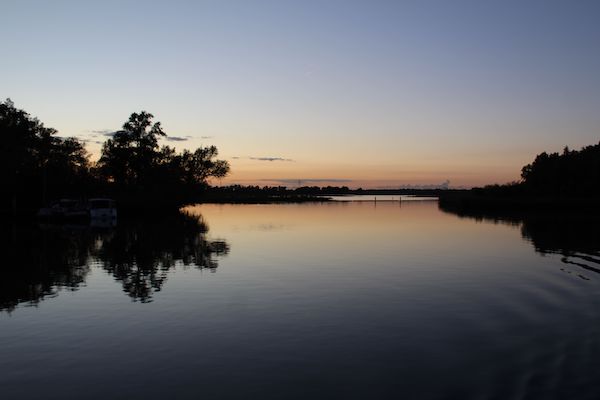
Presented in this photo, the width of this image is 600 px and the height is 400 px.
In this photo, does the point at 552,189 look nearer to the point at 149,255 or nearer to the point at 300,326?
the point at 149,255

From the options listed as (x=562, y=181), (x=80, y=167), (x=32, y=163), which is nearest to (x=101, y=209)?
(x=32, y=163)

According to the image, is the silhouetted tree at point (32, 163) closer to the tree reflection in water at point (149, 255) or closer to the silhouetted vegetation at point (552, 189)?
the tree reflection in water at point (149, 255)

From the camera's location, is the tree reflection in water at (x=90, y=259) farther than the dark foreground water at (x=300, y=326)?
Yes

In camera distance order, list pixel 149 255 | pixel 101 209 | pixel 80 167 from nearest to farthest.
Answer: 1. pixel 149 255
2. pixel 101 209
3. pixel 80 167

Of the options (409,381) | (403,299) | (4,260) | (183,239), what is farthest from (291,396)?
(183,239)

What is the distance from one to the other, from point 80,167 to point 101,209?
144ft

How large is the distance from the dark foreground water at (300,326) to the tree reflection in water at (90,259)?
217 mm

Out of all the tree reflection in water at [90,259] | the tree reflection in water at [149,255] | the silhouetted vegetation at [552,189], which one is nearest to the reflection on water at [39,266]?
the tree reflection in water at [90,259]

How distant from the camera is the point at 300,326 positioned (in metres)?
18.1

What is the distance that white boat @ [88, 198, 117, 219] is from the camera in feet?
266

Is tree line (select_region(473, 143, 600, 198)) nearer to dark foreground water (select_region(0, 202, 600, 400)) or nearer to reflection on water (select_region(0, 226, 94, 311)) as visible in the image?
dark foreground water (select_region(0, 202, 600, 400))

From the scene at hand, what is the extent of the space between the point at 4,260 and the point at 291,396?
30596 mm

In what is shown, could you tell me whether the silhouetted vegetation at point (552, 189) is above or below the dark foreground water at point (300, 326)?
above

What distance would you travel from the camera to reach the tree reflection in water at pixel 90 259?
25016mm
